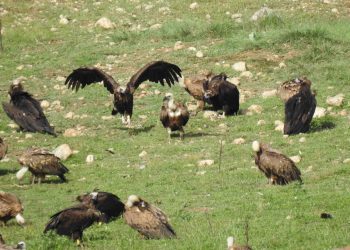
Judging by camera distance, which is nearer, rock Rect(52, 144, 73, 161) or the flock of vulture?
the flock of vulture

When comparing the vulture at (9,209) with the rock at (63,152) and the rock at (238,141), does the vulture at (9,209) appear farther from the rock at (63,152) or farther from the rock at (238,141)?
the rock at (238,141)

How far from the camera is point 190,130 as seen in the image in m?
21.6

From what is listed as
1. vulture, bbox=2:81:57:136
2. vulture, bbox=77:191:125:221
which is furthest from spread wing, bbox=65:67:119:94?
vulture, bbox=77:191:125:221

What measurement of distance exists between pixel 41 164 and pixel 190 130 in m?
4.77

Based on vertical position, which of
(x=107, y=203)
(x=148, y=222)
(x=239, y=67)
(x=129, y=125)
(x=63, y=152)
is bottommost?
(x=129, y=125)

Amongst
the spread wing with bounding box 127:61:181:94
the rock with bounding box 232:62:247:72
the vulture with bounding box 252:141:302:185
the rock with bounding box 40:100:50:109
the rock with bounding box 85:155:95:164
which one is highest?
the vulture with bounding box 252:141:302:185

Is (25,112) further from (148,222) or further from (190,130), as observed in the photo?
(148,222)

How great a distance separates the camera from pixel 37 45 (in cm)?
3142

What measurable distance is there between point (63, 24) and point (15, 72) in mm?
5023

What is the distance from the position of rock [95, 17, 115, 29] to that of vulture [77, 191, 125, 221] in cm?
1784

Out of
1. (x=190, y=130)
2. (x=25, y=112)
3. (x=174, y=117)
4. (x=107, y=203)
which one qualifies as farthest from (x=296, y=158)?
(x=25, y=112)

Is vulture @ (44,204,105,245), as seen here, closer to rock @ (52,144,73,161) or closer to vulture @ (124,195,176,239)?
vulture @ (124,195,176,239)

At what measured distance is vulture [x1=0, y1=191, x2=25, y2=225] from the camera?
14570 mm

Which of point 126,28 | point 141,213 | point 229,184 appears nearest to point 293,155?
point 229,184
